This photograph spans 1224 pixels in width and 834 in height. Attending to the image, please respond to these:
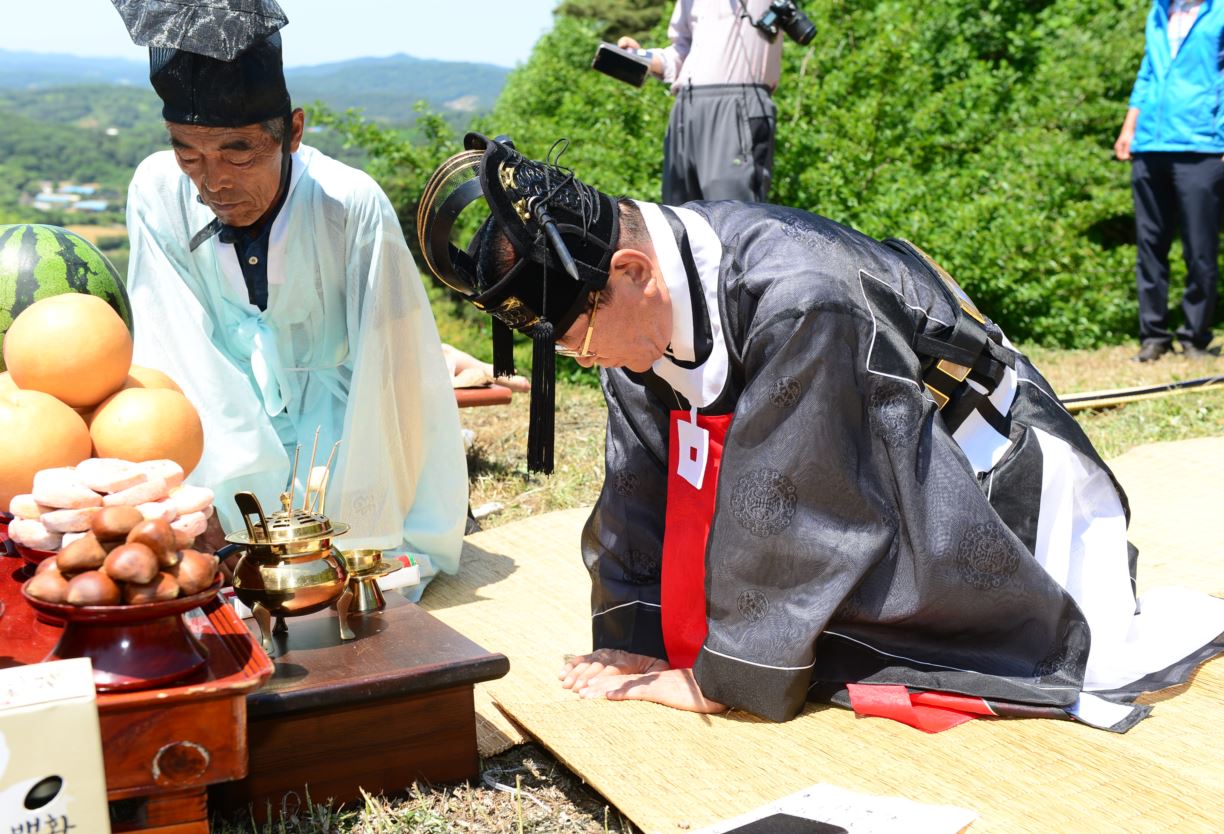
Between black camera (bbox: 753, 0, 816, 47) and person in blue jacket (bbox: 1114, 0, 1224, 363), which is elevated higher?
black camera (bbox: 753, 0, 816, 47)

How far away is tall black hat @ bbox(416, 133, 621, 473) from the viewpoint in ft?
8.87

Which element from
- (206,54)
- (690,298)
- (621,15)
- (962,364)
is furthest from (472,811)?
(621,15)

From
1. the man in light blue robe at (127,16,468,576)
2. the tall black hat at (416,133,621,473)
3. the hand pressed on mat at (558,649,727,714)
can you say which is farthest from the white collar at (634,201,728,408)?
the man in light blue robe at (127,16,468,576)

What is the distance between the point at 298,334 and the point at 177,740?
2324 millimetres

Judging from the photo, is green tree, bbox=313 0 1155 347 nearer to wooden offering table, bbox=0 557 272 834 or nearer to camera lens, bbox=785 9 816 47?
camera lens, bbox=785 9 816 47

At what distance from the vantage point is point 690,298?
9.49 feet

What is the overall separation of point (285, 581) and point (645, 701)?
0.97m

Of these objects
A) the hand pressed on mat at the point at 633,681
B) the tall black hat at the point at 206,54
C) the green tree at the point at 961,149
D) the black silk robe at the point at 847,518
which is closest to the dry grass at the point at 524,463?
the hand pressed on mat at the point at 633,681

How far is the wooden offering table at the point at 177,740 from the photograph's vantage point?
201 cm

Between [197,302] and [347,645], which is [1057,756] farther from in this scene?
[197,302]

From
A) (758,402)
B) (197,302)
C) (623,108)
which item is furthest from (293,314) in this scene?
(623,108)

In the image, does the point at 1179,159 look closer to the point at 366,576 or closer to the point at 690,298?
the point at 690,298

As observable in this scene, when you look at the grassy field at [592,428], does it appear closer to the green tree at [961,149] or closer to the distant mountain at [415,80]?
the green tree at [961,149]

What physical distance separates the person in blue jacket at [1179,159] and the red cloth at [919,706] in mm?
6043
